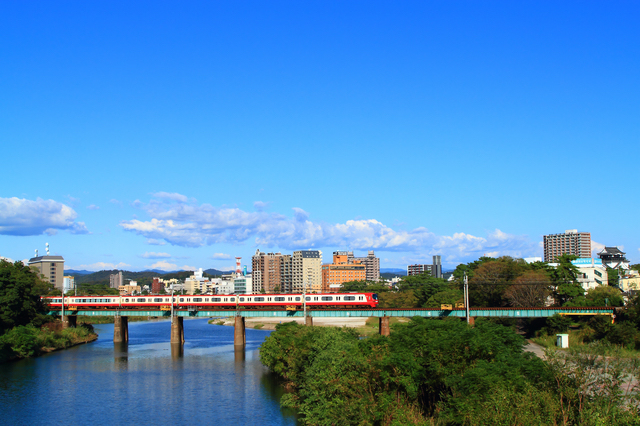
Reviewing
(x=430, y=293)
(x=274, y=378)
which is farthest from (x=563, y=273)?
(x=274, y=378)

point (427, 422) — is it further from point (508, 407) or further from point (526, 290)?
point (526, 290)

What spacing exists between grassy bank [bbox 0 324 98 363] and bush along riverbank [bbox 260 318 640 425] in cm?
4751

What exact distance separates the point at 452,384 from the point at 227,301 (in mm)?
67071

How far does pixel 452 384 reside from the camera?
31.4 metres

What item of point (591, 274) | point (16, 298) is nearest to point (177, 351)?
point (16, 298)

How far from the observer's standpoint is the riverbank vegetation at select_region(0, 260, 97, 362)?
7769cm

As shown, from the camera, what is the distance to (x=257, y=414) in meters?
46.6

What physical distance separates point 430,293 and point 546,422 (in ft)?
368

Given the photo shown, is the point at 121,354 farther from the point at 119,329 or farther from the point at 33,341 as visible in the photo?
the point at 119,329

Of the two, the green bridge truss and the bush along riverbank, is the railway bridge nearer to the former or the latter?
the green bridge truss

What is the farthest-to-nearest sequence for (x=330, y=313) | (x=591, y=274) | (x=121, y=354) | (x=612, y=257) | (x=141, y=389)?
Answer: 1. (x=612, y=257)
2. (x=591, y=274)
3. (x=330, y=313)
4. (x=121, y=354)
5. (x=141, y=389)

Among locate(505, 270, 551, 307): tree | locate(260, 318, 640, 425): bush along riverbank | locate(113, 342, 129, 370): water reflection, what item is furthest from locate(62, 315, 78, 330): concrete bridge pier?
locate(505, 270, 551, 307): tree

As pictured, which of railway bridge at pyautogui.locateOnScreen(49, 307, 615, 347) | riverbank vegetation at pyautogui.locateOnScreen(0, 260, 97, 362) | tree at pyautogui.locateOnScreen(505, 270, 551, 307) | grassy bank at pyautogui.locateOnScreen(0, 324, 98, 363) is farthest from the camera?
tree at pyautogui.locateOnScreen(505, 270, 551, 307)

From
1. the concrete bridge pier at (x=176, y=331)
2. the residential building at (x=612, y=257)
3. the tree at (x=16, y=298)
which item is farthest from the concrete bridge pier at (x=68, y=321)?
the residential building at (x=612, y=257)
